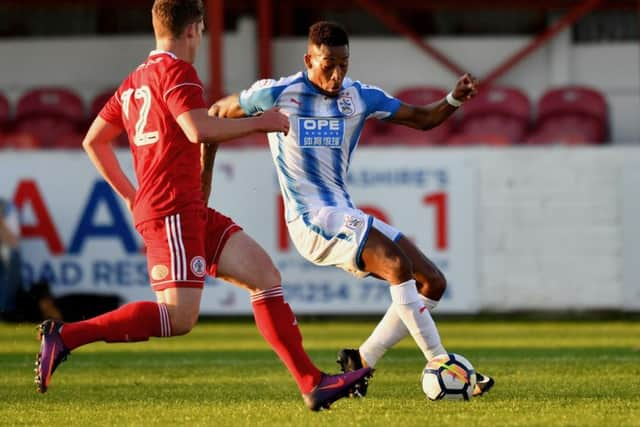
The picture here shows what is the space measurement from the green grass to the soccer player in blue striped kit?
405 millimetres

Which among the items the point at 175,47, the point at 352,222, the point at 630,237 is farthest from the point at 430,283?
the point at 630,237

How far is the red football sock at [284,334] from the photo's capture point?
7.12 metres

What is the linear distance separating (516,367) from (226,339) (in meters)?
3.99

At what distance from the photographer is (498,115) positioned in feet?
62.5

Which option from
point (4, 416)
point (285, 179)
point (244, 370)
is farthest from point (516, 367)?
point (4, 416)

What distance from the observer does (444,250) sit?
15.1m

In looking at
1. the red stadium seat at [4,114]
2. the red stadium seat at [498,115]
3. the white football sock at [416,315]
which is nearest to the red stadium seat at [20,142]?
the red stadium seat at [4,114]

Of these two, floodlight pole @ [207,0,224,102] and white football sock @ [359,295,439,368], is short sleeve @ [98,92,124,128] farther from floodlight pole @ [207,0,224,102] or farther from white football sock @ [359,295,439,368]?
floodlight pole @ [207,0,224,102]

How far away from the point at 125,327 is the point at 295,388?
1999mm

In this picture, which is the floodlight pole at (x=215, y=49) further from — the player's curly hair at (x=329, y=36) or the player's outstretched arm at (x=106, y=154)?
the player's outstretched arm at (x=106, y=154)

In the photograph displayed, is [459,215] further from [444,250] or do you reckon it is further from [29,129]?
[29,129]

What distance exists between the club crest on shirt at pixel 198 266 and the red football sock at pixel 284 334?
0.35m

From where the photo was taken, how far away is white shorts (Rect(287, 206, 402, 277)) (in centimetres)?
798

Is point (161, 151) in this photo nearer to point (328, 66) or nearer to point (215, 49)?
point (328, 66)
